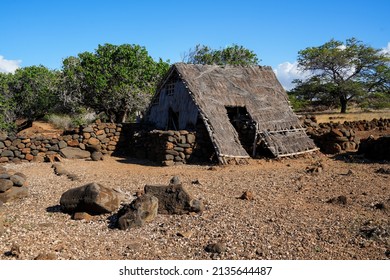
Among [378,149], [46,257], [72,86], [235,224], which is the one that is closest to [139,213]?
[235,224]

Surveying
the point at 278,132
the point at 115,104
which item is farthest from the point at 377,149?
the point at 115,104

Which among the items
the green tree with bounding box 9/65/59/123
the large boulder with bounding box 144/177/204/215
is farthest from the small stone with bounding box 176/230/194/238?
the green tree with bounding box 9/65/59/123

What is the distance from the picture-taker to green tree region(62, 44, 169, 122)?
21797 millimetres

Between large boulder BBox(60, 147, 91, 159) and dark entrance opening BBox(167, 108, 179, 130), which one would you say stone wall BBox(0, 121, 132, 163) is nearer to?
large boulder BBox(60, 147, 91, 159)

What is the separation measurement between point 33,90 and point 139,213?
1859cm

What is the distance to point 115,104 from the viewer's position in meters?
22.9

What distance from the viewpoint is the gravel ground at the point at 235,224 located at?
20.1 feet

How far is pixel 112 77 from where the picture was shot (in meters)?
22.0

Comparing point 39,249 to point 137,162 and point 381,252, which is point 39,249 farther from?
point 137,162

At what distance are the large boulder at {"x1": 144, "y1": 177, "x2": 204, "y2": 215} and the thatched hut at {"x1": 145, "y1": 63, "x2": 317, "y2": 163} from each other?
5.61m

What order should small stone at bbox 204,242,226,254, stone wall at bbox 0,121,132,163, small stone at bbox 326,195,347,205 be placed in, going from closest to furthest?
small stone at bbox 204,242,226,254 < small stone at bbox 326,195,347,205 < stone wall at bbox 0,121,132,163

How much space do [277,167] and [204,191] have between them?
4.25m

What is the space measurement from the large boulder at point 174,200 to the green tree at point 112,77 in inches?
562

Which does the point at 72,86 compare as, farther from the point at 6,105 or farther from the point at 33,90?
the point at 6,105
